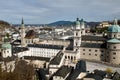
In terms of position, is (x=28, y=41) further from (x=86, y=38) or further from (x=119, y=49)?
(x=119, y=49)

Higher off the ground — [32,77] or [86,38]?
[86,38]

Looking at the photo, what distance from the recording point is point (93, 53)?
72688 millimetres

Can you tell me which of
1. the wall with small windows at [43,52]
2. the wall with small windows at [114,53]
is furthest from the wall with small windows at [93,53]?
the wall with small windows at [43,52]

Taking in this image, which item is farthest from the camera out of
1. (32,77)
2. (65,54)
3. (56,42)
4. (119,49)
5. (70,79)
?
(56,42)

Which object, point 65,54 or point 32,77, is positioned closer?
point 32,77

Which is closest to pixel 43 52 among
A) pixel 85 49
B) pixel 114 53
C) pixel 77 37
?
pixel 77 37

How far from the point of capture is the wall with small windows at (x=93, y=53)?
7175cm

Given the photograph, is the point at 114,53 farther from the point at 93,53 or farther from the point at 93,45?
the point at 93,45

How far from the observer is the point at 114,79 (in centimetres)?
4616

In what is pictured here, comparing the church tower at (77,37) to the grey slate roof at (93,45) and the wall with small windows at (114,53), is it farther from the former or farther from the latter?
the wall with small windows at (114,53)

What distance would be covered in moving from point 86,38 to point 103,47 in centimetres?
985

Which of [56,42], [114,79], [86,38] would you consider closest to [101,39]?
[86,38]

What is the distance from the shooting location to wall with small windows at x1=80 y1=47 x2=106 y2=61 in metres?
71.8

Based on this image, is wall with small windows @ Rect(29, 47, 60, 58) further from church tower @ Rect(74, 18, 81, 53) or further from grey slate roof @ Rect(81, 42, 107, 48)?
Result: grey slate roof @ Rect(81, 42, 107, 48)
